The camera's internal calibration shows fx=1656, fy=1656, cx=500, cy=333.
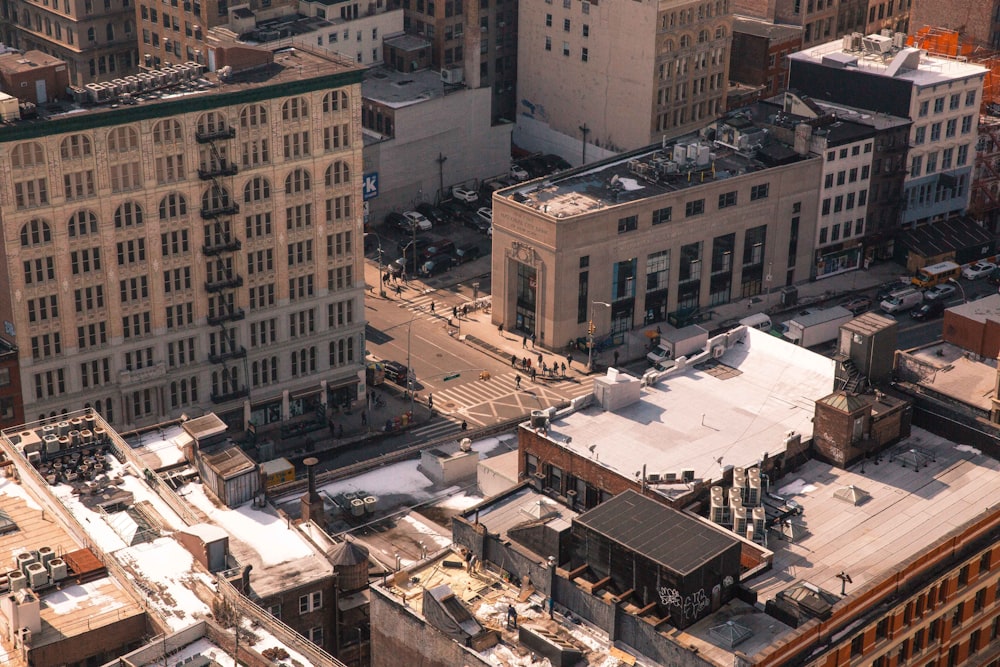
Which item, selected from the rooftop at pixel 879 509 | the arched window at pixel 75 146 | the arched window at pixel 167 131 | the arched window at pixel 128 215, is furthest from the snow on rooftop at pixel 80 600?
the arched window at pixel 167 131

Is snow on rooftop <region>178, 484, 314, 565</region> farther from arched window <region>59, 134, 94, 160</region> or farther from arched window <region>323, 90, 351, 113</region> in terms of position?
arched window <region>323, 90, 351, 113</region>

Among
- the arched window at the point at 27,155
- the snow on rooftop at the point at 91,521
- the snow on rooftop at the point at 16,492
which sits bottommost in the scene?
the snow on rooftop at the point at 16,492

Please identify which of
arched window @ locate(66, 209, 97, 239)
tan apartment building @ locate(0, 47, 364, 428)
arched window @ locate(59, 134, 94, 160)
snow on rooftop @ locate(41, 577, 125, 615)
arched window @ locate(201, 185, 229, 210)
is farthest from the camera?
arched window @ locate(201, 185, 229, 210)

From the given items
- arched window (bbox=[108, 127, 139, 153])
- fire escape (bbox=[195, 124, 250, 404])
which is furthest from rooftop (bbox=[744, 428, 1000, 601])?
arched window (bbox=[108, 127, 139, 153])

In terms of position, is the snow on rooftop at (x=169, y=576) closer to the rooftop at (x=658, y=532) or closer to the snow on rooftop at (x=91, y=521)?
the snow on rooftop at (x=91, y=521)

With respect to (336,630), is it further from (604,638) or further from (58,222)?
(58,222)

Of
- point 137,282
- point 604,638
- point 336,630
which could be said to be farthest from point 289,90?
point 604,638
